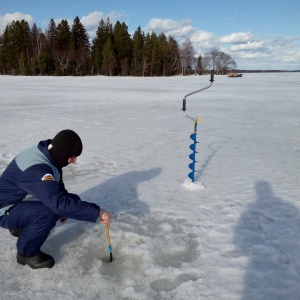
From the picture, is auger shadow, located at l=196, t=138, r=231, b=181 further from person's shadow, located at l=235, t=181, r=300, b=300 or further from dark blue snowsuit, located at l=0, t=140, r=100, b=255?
dark blue snowsuit, located at l=0, t=140, r=100, b=255

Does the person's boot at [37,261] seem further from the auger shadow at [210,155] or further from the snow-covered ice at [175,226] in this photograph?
the auger shadow at [210,155]

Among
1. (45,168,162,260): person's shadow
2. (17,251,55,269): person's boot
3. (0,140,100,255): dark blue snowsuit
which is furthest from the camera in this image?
(45,168,162,260): person's shadow

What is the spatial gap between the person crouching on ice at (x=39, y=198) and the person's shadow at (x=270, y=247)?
55.4 inches

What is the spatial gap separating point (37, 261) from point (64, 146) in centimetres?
107

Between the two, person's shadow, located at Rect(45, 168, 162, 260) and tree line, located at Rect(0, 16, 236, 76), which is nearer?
person's shadow, located at Rect(45, 168, 162, 260)

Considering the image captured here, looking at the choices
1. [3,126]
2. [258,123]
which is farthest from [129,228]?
[258,123]

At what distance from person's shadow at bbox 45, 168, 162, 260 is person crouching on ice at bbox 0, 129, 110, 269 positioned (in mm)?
436

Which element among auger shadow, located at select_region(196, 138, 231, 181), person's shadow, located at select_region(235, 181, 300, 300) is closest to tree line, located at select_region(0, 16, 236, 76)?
auger shadow, located at select_region(196, 138, 231, 181)

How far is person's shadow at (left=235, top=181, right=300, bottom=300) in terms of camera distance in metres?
2.61

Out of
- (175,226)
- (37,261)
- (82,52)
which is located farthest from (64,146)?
(82,52)

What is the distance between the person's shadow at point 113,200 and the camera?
3375 mm

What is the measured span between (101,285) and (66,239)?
878 mm

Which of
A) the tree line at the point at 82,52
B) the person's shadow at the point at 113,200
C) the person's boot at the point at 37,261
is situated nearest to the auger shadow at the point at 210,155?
the person's shadow at the point at 113,200

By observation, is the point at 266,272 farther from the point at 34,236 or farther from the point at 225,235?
the point at 34,236
